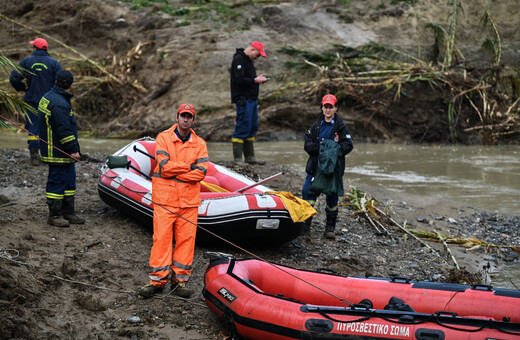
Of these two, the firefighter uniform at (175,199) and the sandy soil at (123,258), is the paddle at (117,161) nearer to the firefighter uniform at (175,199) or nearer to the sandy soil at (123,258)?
the sandy soil at (123,258)

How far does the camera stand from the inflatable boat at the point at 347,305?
13.3 feet

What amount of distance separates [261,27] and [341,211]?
10921 millimetres

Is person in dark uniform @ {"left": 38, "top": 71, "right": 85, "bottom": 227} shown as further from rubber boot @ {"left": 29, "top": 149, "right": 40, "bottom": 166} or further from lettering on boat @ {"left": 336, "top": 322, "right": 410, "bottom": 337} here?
lettering on boat @ {"left": 336, "top": 322, "right": 410, "bottom": 337}

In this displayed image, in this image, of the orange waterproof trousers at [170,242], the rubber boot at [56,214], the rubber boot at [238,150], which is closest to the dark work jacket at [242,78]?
the rubber boot at [238,150]

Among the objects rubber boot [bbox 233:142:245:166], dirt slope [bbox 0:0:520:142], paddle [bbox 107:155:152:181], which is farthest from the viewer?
dirt slope [bbox 0:0:520:142]

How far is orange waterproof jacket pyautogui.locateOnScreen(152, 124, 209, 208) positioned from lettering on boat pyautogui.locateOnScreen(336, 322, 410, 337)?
5.51 ft

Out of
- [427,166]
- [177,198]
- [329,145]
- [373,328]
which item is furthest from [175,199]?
[427,166]

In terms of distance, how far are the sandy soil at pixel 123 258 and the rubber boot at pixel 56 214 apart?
0.07 metres

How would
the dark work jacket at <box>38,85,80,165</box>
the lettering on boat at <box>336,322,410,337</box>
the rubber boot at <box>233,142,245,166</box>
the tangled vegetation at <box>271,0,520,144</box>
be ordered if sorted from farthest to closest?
the tangled vegetation at <box>271,0,520,144</box> → the rubber boot at <box>233,142,245,166</box> → the dark work jacket at <box>38,85,80,165</box> → the lettering on boat at <box>336,322,410,337</box>

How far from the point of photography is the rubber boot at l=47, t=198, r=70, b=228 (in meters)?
6.25

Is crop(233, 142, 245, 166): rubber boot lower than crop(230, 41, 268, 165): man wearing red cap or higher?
lower

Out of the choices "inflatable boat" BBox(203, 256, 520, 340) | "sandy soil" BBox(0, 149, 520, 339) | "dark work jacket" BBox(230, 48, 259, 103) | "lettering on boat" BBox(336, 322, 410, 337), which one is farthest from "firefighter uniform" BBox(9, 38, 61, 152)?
"lettering on boat" BBox(336, 322, 410, 337)

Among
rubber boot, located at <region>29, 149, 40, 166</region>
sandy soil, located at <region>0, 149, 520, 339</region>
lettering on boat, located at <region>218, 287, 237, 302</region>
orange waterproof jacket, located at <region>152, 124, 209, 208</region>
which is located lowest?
sandy soil, located at <region>0, 149, 520, 339</region>

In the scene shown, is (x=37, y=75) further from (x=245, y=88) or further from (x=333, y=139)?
(x=333, y=139)
